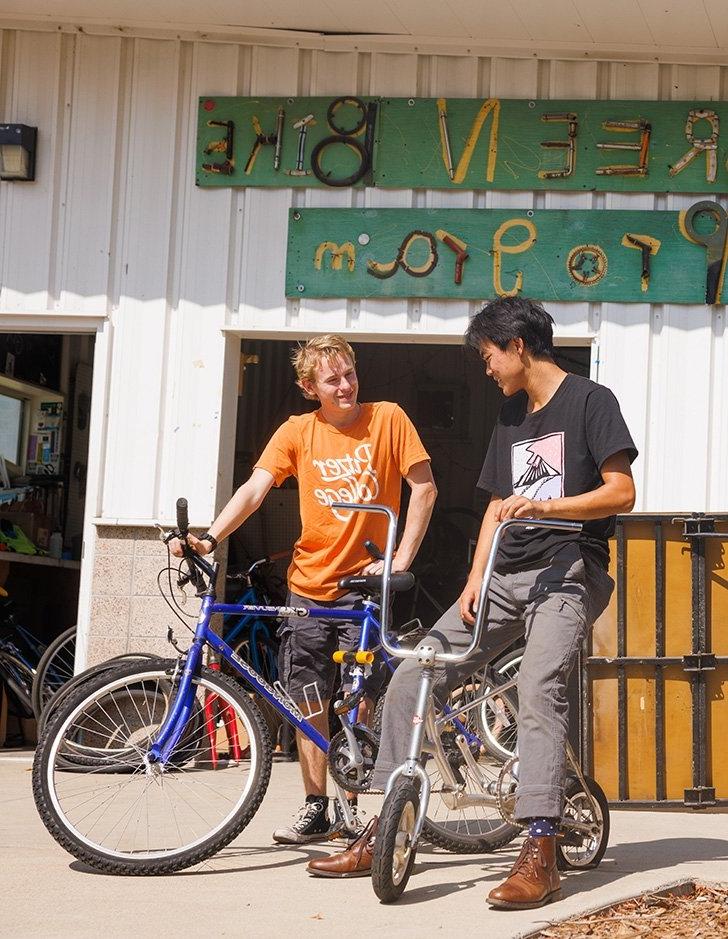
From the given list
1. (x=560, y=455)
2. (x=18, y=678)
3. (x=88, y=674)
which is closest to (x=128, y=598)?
(x=88, y=674)

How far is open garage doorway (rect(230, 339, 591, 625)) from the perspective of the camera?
10398 millimetres

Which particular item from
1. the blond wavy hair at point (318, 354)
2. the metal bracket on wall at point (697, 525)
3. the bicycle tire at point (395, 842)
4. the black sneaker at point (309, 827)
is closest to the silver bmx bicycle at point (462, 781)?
the bicycle tire at point (395, 842)

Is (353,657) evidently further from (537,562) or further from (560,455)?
(560,455)

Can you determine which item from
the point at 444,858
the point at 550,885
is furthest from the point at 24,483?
the point at 550,885

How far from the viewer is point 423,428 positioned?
1263 centimetres

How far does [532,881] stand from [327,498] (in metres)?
1.75

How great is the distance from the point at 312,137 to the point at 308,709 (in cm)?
351

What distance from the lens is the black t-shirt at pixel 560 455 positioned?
13.8ft

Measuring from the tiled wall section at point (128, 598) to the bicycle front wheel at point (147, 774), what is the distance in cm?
257

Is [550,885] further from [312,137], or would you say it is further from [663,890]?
[312,137]

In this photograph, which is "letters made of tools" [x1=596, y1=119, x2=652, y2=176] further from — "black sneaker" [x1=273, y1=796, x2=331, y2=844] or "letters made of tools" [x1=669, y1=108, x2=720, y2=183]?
"black sneaker" [x1=273, y1=796, x2=331, y2=844]

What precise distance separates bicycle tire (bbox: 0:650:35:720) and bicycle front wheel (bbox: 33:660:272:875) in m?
3.51

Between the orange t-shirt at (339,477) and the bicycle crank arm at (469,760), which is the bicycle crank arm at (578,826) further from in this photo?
the orange t-shirt at (339,477)

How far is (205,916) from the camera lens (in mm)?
3809
